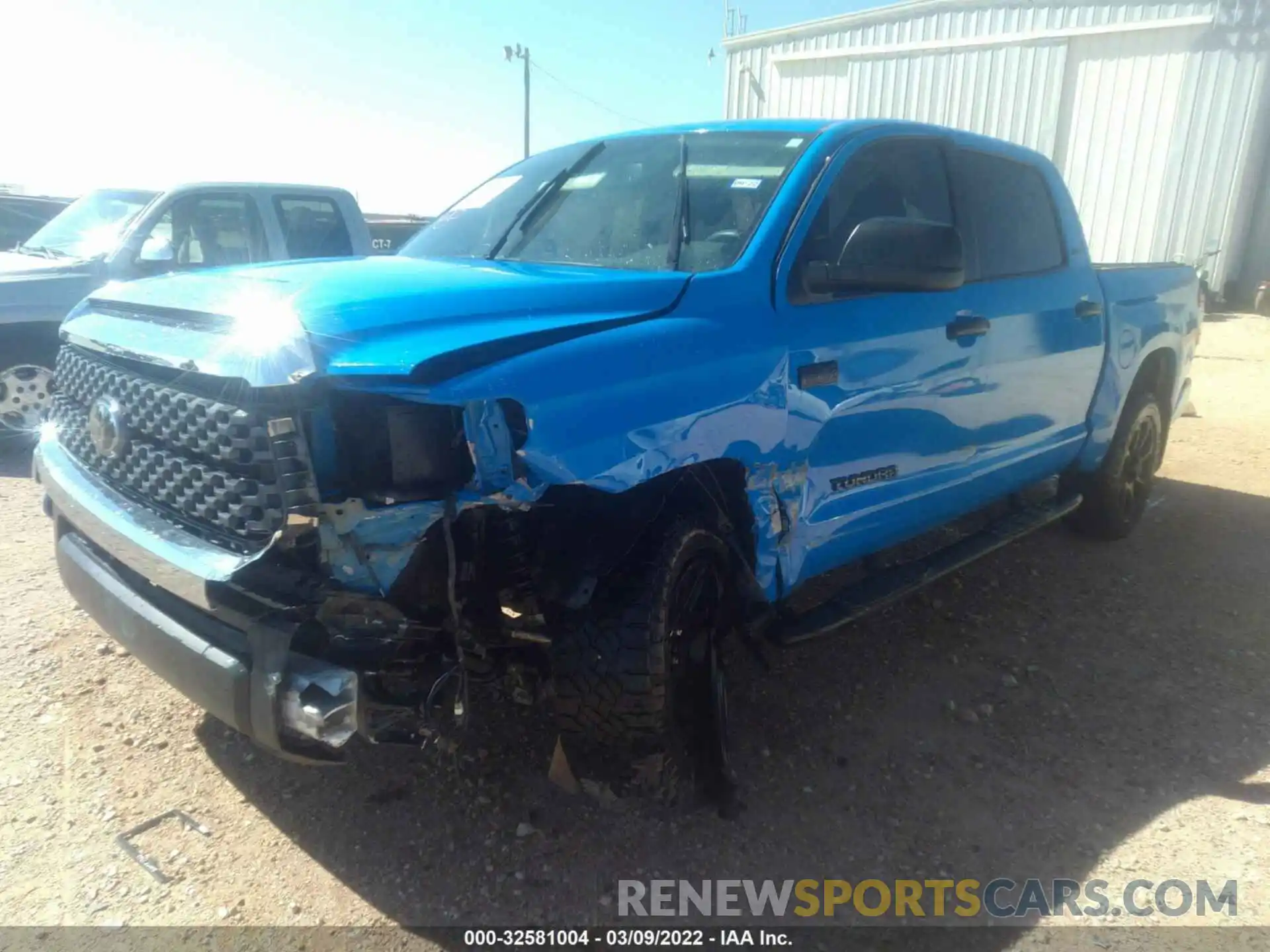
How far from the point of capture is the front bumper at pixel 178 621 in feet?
6.50

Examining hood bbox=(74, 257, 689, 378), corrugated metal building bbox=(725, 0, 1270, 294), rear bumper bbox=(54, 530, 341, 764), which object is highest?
corrugated metal building bbox=(725, 0, 1270, 294)

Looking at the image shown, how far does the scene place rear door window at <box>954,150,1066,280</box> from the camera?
3623 mm

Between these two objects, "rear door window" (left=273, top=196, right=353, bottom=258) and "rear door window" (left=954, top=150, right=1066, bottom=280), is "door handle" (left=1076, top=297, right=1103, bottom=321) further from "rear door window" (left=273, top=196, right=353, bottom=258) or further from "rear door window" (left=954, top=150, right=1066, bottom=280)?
"rear door window" (left=273, top=196, right=353, bottom=258)

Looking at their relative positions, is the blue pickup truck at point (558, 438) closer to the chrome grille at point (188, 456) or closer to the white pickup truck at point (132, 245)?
the chrome grille at point (188, 456)

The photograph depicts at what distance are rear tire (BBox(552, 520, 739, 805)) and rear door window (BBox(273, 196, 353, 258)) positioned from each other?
5.56m

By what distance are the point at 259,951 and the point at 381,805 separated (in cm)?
57

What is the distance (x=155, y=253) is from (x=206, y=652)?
5.41 metres

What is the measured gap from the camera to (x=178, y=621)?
2207mm

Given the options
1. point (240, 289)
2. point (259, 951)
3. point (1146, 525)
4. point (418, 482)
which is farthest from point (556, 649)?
point (1146, 525)

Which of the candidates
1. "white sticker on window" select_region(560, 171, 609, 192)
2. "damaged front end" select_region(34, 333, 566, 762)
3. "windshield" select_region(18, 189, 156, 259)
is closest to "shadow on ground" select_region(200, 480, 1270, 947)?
"damaged front end" select_region(34, 333, 566, 762)

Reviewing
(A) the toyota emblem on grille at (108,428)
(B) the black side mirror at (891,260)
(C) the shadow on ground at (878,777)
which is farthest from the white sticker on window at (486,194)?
(C) the shadow on ground at (878,777)

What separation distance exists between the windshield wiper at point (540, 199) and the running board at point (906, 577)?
1632mm

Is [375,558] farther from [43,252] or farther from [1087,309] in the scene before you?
[43,252]

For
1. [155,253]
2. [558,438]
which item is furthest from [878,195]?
[155,253]
